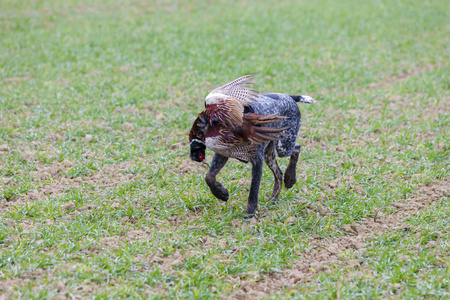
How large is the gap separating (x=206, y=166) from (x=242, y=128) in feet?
6.54

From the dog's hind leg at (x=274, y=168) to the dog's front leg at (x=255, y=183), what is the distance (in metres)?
0.32

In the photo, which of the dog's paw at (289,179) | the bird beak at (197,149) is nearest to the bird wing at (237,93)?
the bird beak at (197,149)

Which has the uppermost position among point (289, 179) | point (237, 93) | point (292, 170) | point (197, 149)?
point (237, 93)

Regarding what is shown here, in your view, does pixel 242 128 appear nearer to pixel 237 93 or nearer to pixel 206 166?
pixel 237 93

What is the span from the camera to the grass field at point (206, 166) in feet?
13.6

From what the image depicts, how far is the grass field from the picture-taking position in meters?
4.13

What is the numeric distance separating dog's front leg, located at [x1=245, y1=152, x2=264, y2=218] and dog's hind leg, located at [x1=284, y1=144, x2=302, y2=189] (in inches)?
27.6

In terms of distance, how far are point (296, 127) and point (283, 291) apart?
78.7 inches

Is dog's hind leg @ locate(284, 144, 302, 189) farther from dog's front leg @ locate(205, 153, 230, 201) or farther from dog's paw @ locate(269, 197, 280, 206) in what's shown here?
dog's front leg @ locate(205, 153, 230, 201)

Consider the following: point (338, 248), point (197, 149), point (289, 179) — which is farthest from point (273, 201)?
point (197, 149)

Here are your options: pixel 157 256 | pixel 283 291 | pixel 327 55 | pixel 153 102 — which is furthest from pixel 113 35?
pixel 283 291

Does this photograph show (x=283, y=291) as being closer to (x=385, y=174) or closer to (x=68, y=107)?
(x=385, y=174)

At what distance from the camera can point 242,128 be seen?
454 cm

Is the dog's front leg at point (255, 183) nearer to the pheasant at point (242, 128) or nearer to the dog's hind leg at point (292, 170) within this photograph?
the pheasant at point (242, 128)
